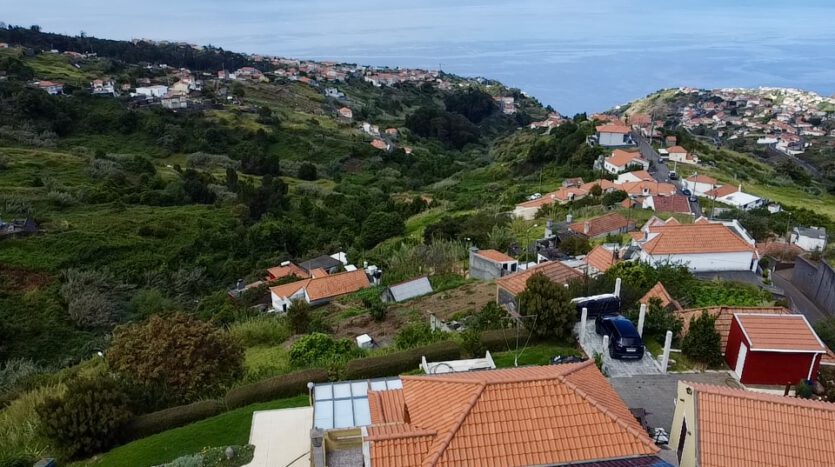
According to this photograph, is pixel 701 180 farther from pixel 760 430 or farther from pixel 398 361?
pixel 760 430

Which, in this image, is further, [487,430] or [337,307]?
[337,307]

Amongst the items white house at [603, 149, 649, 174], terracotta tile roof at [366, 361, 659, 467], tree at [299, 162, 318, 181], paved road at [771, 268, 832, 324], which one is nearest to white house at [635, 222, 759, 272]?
paved road at [771, 268, 832, 324]

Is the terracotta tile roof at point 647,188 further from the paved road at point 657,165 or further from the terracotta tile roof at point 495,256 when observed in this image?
the terracotta tile roof at point 495,256

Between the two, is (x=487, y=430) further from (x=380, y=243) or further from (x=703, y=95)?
(x=703, y=95)

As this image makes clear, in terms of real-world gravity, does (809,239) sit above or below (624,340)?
below

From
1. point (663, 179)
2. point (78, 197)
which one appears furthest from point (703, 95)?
point (78, 197)

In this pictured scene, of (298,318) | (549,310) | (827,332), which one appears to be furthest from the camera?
(298,318)

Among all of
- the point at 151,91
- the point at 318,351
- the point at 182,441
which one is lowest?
the point at 318,351

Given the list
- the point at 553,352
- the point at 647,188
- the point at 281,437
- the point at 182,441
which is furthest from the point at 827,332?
the point at 647,188
